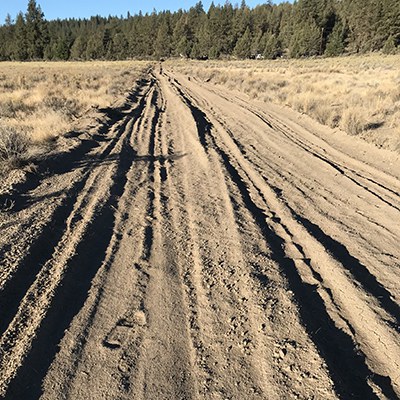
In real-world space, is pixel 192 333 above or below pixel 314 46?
below

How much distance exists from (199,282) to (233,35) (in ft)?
278

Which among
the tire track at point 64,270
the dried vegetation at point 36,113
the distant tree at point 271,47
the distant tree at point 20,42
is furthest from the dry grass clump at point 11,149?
the distant tree at point 20,42

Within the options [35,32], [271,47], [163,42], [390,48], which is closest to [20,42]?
[35,32]

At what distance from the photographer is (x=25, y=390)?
2.97 m

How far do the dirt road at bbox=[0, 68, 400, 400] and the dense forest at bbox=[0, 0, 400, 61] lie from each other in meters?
57.7

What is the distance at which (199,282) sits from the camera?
4.30 meters

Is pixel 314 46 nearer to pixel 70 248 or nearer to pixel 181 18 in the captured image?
pixel 181 18

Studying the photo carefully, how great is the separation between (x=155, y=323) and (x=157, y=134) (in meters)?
8.57

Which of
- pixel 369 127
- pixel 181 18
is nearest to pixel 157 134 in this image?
pixel 369 127

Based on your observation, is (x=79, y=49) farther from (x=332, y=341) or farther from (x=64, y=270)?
(x=332, y=341)

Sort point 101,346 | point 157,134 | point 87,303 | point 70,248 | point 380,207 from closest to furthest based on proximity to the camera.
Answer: point 101,346 < point 87,303 < point 70,248 < point 380,207 < point 157,134

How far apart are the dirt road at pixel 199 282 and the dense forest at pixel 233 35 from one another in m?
57.7

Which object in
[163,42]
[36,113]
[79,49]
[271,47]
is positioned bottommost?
[36,113]

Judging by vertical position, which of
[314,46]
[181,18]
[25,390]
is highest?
[181,18]
